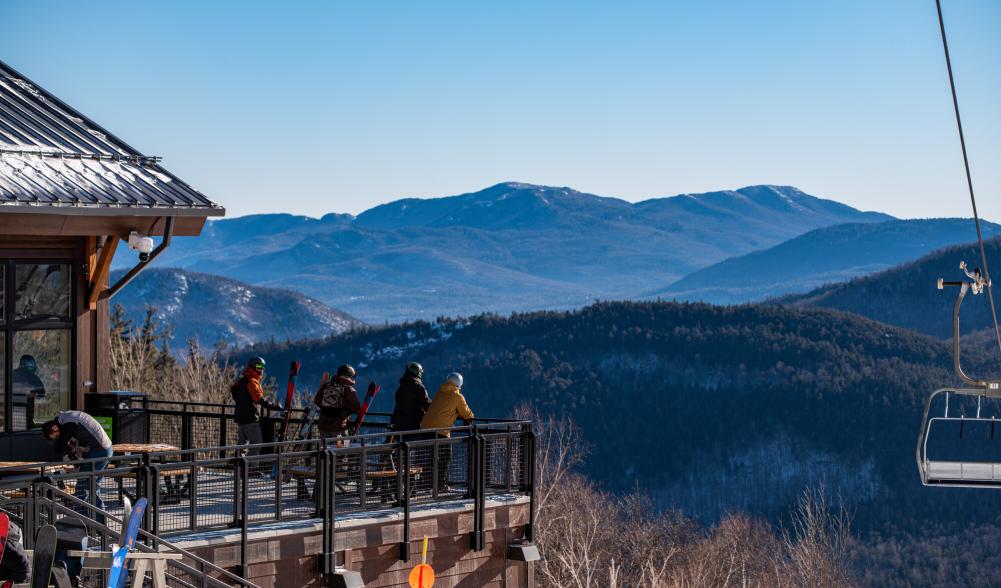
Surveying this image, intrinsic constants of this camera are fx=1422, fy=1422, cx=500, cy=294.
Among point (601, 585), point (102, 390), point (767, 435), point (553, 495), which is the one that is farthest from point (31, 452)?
point (767, 435)

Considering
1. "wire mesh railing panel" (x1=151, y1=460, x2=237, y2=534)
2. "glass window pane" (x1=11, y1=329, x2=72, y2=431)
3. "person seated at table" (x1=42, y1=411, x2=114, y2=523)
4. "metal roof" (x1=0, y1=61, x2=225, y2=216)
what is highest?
"metal roof" (x1=0, y1=61, x2=225, y2=216)

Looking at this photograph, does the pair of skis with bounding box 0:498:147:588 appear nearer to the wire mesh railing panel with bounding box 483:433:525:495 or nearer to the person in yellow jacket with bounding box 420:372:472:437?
the person in yellow jacket with bounding box 420:372:472:437

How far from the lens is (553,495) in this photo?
258ft

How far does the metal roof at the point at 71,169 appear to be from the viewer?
16438 mm

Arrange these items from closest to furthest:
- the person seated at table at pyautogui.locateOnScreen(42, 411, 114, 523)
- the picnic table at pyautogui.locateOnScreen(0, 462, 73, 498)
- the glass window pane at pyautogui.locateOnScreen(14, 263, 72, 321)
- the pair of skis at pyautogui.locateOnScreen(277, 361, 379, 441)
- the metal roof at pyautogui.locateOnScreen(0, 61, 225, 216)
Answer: the picnic table at pyautogui.locateOnScreen(0, 462, 73, 498) < the person seated at table at pyautogui.locateOnScreen(42, 411, 114, 523) < the metal roof at pyautogui.locateOnScreen(0, 61, 225, 216) < the pair of skis at pyautogui.locateOnScreen(277, 361, 379, 441) < the glass window pane at pyautogui.locateOnScreen(14, 263, 72, 321)

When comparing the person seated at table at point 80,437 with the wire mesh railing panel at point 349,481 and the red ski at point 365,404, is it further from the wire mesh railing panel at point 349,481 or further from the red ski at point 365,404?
the red ski at point 365,404

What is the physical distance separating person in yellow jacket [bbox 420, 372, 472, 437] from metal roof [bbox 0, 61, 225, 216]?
382 centimetres

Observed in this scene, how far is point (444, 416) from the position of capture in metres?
16.5

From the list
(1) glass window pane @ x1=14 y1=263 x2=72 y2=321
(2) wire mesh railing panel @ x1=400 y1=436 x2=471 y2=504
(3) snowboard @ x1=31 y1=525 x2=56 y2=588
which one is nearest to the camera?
(3) snowboard @ x1=31 y1=525 x2=56 y2=588

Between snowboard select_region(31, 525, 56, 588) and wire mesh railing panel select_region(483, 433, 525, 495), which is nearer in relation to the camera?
snowboard select_region(31, 525, 56, 588)

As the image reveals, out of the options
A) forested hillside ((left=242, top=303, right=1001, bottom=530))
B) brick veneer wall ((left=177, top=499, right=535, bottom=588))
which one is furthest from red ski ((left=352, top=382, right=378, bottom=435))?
forested hillside ((left=242, top=303, right=1001, bottom=530))

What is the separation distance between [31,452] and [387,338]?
544 feet

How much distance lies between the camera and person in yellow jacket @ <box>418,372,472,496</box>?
53.9ft

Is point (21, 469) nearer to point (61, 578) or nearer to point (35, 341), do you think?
point (61, 578)
